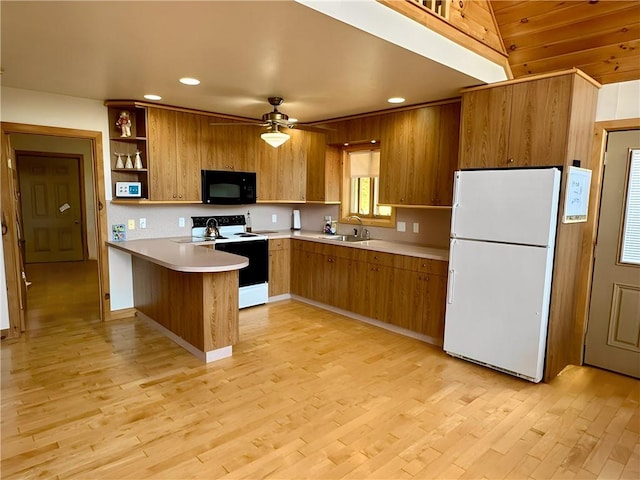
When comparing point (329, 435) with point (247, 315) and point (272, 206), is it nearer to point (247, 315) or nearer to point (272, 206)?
point (247, 315)

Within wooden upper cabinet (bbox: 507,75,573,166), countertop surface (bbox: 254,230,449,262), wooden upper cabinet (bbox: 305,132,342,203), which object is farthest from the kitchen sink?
wooden upper cabinet (bbox: 507,75,573,166)

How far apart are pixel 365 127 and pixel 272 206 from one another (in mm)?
1877

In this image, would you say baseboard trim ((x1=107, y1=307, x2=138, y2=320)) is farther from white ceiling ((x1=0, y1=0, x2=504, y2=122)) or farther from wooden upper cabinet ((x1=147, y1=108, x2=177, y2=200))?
white ceiling ((x1=0, y1=0, x2=504, y2=122))

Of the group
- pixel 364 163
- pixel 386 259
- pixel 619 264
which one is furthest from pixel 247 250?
pixel 619 264

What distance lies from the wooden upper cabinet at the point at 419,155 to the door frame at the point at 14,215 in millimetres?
3089

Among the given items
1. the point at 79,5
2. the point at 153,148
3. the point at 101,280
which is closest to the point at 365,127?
the point at 153,148

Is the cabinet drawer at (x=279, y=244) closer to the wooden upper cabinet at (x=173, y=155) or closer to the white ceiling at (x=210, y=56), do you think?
the wooden upper cabinet at (x=173, y=155)

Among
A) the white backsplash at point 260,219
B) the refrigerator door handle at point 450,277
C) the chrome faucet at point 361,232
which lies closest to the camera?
the refrigerator door handle at point 450,277

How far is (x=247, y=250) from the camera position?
4684mm

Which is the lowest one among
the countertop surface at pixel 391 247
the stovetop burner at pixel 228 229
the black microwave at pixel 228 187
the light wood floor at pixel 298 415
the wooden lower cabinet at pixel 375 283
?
the light wood floor at pixel 298 415

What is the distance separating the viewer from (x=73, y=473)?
1990 mm

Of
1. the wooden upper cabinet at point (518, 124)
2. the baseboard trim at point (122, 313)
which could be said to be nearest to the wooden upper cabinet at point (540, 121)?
the wooden upper cabinet at point (518, 124)

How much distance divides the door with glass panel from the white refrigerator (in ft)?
2.52

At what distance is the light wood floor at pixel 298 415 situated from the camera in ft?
6.86
